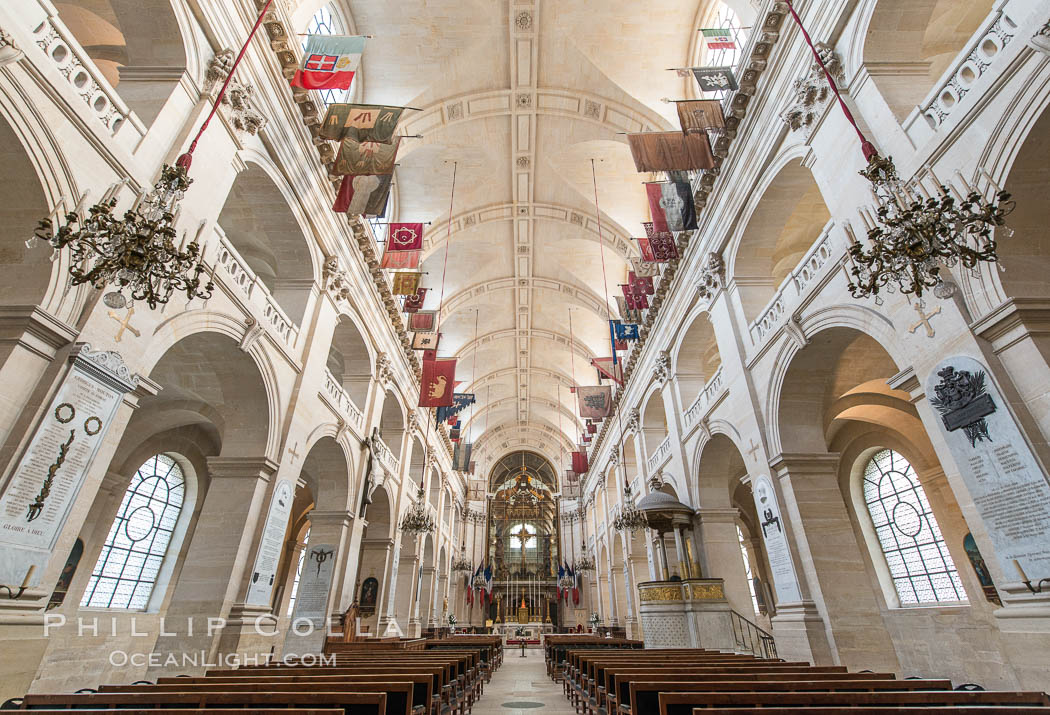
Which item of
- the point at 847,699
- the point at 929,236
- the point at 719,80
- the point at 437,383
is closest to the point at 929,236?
the point at 929,236

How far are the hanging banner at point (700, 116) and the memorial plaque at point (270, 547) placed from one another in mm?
10788

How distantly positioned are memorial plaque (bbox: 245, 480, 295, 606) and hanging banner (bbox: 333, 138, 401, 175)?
6270 mm

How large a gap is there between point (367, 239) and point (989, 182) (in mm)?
12640

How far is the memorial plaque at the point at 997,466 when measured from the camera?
4566mm

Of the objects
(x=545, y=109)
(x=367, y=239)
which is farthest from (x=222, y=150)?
(x=545, y=109)

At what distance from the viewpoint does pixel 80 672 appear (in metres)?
10.5

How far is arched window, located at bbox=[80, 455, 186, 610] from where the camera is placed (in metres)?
11.5

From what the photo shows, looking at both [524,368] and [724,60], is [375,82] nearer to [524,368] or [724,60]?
[724,60]

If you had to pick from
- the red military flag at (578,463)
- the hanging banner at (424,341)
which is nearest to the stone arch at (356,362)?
the hanging banner at (424,341)

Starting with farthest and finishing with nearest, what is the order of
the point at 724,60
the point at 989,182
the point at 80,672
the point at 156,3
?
the point at 724,60, the point at 80,672, the point at 156,3, the point at 989,182

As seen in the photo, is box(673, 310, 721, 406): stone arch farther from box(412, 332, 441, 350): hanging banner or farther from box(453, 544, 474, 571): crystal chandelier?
box(453, 544, 474, 571): crystal chandelier

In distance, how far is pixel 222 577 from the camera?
27.6 feet

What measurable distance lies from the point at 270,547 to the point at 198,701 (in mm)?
6260

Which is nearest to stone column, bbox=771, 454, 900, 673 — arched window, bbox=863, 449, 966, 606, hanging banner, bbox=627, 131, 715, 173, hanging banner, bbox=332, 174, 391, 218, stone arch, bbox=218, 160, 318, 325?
arched window, bbox=863, 449, 966, 606
